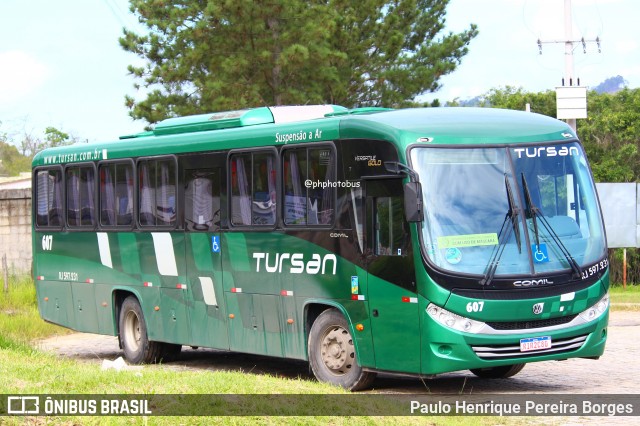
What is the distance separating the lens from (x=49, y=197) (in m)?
20.4

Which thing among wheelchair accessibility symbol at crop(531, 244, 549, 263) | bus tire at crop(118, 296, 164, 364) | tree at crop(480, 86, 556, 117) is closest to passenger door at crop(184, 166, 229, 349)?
bus tire at crop(118, 296, 164, 364)

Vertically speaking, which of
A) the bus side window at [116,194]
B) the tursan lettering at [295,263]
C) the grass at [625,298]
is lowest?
the grass at [625,298]

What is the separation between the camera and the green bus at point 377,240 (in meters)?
12.5

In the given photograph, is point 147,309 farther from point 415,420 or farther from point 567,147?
point 415,420

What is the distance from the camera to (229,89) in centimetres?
3300

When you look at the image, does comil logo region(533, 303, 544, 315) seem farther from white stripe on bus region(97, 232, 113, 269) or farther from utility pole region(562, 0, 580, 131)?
utility pole region(562, 0, 580, 131)

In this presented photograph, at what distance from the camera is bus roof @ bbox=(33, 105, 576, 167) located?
13.1 metres

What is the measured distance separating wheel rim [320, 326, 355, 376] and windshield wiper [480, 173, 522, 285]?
6.85ft

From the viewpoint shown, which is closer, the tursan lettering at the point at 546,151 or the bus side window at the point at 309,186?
the tursan lettering at the point at 546,151

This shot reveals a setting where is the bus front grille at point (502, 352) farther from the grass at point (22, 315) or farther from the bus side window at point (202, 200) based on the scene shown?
the grass at point (22, 315)

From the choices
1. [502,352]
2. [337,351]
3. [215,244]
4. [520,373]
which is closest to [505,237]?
[502,352]

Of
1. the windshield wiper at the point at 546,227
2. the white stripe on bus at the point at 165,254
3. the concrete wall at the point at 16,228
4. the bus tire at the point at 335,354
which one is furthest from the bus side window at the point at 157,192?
the concrete wall at the point at 16,228

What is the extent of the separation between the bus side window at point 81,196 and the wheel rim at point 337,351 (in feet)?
20.5

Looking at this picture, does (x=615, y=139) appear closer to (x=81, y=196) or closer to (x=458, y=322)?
(x=81, y=196)
